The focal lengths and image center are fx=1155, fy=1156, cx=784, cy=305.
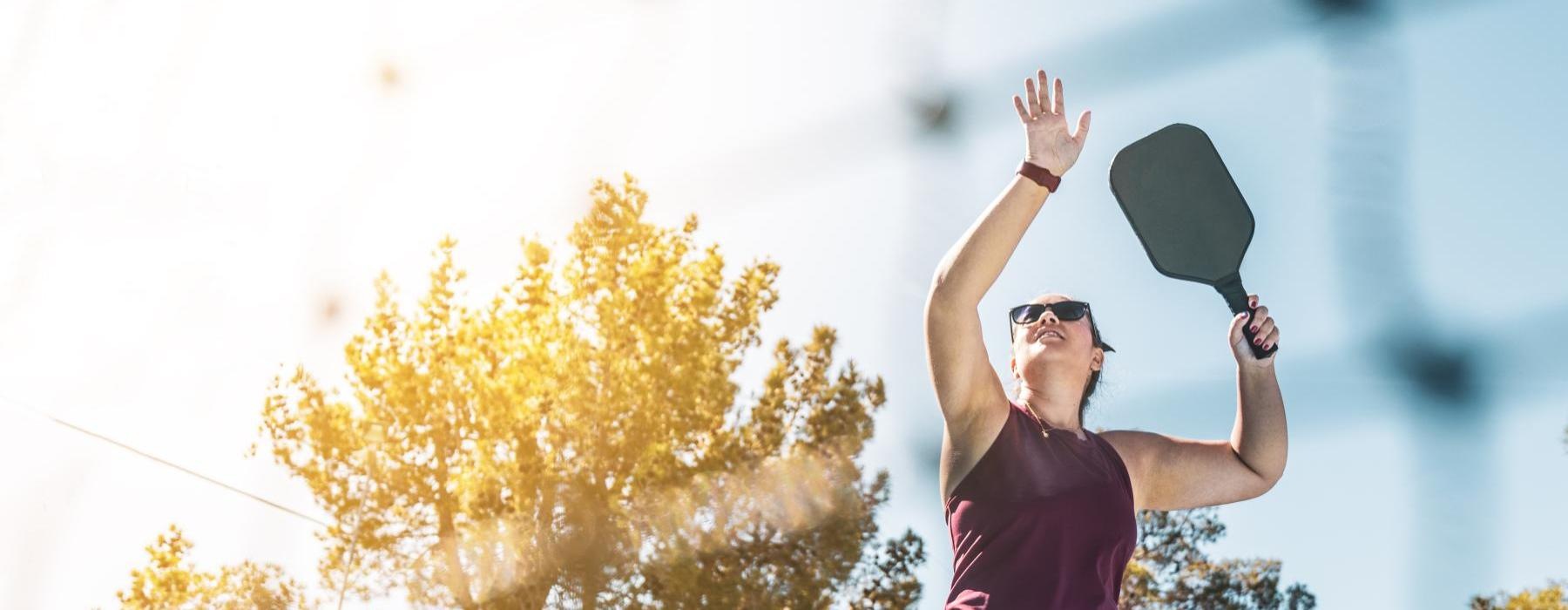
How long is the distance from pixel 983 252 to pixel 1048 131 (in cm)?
26

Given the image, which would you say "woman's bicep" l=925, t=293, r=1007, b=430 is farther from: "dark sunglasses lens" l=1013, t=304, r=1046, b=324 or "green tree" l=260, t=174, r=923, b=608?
"green tree" l=260, t=174, r=923, b=608

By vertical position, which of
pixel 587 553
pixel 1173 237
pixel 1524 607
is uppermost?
pixel 587 553

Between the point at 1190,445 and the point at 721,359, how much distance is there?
1107 cm

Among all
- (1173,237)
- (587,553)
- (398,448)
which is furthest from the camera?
(398,448)

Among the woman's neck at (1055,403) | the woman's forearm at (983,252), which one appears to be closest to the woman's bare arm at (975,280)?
the woman's forearm at (983,252)

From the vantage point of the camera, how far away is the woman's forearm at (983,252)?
1626 mm

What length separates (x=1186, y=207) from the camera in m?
1.87

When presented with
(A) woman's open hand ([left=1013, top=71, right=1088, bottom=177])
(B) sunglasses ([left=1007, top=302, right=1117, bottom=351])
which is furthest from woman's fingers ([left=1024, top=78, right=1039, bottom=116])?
(B) sunglasses ([left=1007, top=302, right=1117, bottom=351])

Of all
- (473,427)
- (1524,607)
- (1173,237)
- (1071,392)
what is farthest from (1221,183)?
(473,427)

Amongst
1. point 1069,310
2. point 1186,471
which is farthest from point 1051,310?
point 1186,471

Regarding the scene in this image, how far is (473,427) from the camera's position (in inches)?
516

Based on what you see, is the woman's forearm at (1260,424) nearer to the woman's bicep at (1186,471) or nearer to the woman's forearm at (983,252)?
the woman's bicep at (1186,471)

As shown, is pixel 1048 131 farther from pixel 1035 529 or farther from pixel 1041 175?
pixel 1035 529

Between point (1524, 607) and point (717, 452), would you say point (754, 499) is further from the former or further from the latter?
point (1524, 607)
